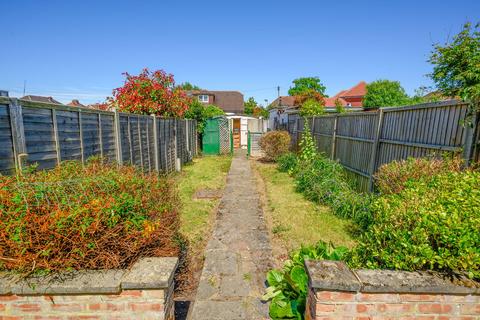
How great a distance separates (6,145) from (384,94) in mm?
31856

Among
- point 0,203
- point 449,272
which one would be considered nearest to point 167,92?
point 0,203

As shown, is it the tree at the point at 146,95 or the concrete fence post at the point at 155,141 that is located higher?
the tree at the point at 146,95

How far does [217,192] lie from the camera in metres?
7.21

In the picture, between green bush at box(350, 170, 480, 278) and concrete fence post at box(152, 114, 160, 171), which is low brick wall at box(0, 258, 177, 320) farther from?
concrete fence post at box(152, 114, 160, 171)

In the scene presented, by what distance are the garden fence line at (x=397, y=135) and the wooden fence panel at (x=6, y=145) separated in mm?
5028

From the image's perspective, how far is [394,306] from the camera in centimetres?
179

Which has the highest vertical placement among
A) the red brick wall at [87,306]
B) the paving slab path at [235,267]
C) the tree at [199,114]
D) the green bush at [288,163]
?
the tree at [199,114]

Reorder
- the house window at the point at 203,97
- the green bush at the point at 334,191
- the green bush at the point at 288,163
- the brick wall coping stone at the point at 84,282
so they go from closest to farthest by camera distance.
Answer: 1. the brick wall coping stone at the point at 84,282
2. the green bush at the point at 334,191
3. the green bush at the point at 288,163
4. the house window at the point at 203,97

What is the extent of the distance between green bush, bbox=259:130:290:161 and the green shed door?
13.8ft

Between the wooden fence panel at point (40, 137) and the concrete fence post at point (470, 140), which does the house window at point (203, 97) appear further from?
the concrete fence post at point (470, 140)

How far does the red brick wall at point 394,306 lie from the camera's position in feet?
5.80

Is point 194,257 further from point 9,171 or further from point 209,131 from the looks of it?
point 209,131

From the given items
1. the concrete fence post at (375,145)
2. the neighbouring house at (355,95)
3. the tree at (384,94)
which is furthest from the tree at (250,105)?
the concrete fence post at (375,145)

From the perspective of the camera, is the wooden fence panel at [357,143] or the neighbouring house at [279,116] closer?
the wooden fence panel at [357,143]
